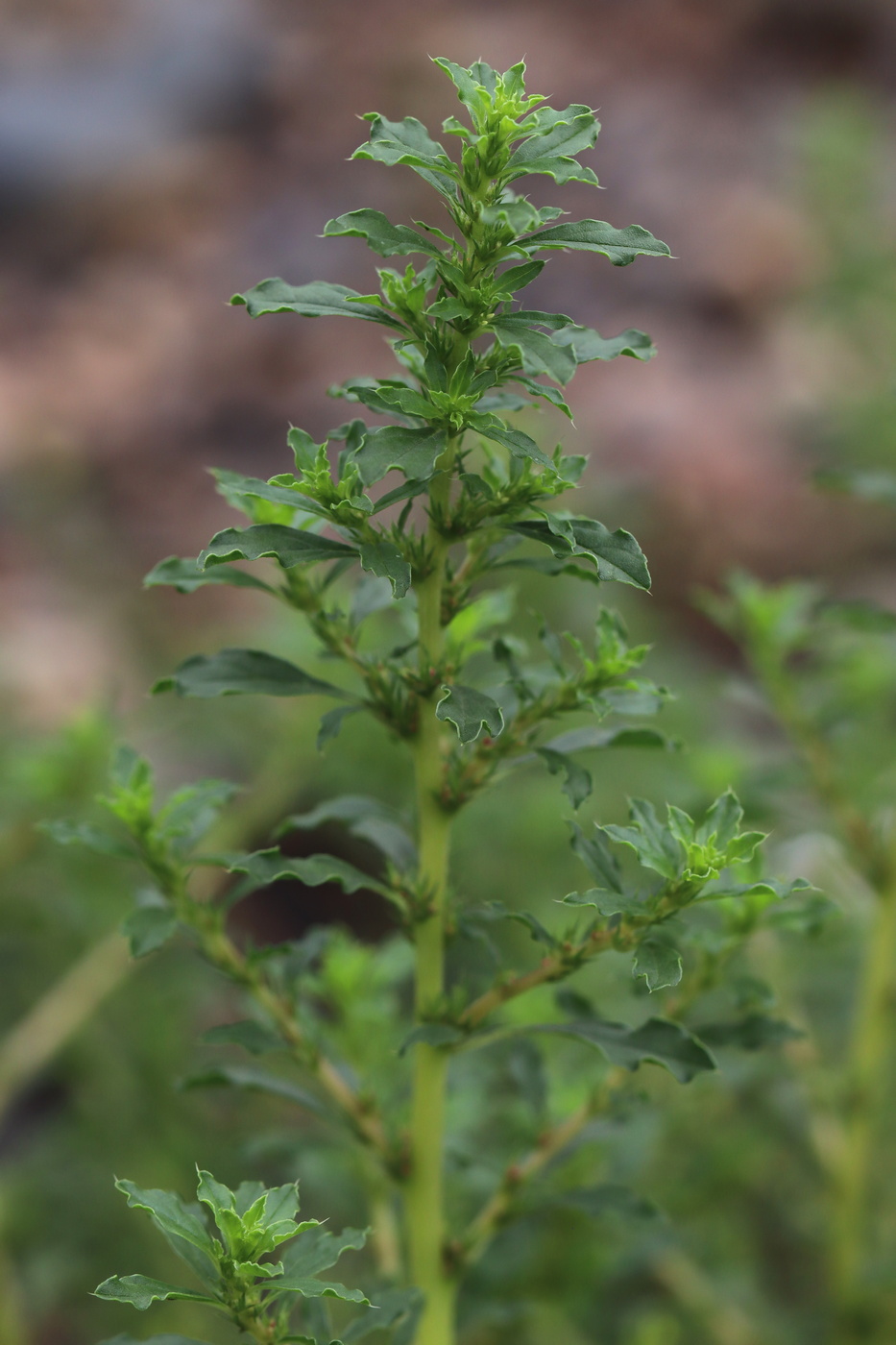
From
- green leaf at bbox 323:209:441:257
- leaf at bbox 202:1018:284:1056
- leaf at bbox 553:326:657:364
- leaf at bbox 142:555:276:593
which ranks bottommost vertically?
leaf at bbox 202:1018:284:1056

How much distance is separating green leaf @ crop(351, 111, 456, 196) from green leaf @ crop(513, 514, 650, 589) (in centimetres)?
21

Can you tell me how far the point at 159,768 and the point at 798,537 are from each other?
283cm

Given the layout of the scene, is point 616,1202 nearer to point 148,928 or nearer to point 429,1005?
point 429,1005

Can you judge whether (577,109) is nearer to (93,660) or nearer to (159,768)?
(159,768)

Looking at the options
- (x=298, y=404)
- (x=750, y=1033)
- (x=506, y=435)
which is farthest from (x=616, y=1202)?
(x=298, y=404)

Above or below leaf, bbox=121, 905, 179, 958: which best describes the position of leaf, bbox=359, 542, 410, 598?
above

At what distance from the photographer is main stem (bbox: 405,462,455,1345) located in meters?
0.86

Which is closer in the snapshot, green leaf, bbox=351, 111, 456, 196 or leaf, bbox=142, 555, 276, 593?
green leaf, bbox=351, 111, 456, 196

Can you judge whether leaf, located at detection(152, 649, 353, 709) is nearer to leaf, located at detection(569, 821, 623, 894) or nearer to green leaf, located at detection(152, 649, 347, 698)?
green leaf, located at detection(152, 649, 347, 698)

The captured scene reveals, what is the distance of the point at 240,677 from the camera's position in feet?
2.99

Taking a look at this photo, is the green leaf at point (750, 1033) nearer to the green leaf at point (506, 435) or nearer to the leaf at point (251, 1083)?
the leaf at point (251, 1083)

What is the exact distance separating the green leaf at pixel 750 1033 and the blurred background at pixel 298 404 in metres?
0.42

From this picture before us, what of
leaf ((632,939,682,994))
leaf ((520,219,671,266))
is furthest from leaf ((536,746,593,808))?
leaf ((520,219,671,266))

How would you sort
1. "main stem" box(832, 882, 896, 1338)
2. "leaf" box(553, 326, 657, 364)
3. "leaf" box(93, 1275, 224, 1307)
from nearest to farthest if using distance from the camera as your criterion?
1. "leaf" box(93, 1275, 224, 1307)
2. "leaf" box(553, 326, 657, 364)
3. "main stem" box(832, 882, 896, 1338)
